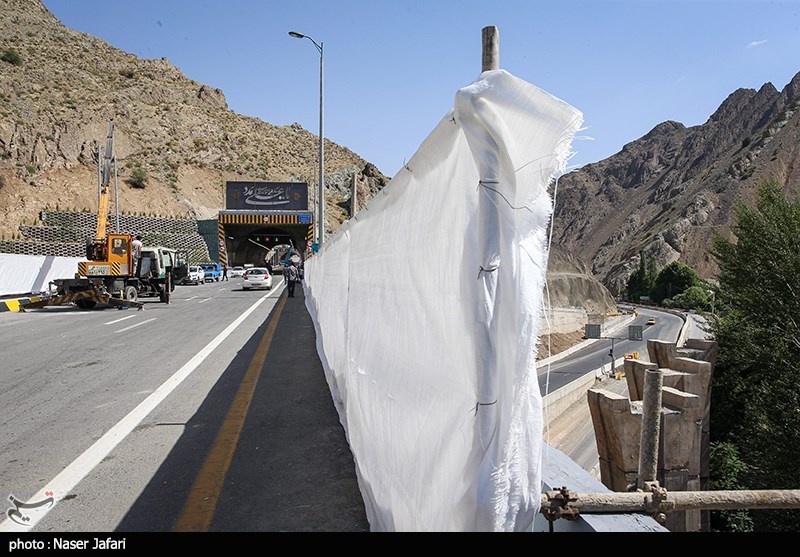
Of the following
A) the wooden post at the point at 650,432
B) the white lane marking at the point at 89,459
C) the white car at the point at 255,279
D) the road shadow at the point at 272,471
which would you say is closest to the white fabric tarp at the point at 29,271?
the white car at the point at 255,279

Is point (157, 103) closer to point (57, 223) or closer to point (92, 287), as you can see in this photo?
point (57, 223)

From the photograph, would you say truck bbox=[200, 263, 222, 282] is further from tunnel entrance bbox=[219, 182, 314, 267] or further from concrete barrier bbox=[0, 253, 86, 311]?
concrete barrier bbox=[0, 253, 86, 311]

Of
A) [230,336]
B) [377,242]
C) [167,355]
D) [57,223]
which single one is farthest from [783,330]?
[57,223]

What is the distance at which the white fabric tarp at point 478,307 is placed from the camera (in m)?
1.73

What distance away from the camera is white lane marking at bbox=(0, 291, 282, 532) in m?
3.54

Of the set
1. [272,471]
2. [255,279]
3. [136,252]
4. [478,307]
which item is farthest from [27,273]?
[478,307]

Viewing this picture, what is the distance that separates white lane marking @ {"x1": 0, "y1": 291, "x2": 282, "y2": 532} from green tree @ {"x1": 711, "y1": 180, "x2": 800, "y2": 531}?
21673 mm

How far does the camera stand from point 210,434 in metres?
5.27

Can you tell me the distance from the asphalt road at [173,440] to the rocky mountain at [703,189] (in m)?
78.1

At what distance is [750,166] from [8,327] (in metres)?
139

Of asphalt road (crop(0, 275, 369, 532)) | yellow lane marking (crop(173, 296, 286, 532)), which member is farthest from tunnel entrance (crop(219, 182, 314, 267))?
yellow lane marking (crop(173, 296, 286, 532))

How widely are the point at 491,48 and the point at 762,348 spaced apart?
2984 cm

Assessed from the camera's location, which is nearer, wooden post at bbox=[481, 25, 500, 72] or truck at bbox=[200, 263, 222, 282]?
wooden post at bbox=[481, 25, 500, 72]

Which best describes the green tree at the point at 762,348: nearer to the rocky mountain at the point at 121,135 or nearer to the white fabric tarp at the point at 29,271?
the white fabric tarp at the point at 29,271
